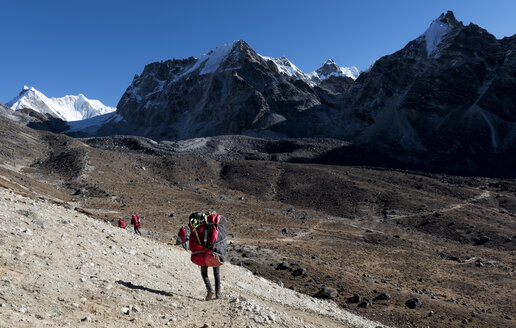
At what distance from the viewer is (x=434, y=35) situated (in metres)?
117

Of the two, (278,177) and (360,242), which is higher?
(278,177)

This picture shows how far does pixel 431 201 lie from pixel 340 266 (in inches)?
1191

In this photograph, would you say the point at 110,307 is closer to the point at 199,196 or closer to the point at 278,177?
the point at 199,196

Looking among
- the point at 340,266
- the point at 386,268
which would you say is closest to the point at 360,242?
the point at 386,268

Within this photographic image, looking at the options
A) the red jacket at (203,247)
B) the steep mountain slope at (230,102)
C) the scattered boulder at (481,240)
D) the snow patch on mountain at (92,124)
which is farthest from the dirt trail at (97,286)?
the snow patch on mountain at (92,124)

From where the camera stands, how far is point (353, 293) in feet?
50.3

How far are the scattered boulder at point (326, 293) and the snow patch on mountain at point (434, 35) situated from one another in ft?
379

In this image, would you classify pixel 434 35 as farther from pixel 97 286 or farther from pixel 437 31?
pixel 97 286

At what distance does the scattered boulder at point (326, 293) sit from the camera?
14727 mm

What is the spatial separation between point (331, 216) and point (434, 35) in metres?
103

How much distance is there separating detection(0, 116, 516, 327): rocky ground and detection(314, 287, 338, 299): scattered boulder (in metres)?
0.18

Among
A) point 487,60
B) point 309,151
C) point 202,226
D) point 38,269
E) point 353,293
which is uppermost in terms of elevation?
point 487,60

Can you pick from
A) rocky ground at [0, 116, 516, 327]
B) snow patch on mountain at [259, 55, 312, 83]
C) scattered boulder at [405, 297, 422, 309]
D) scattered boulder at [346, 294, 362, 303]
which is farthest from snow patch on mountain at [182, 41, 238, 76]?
scattered boulder at [405, 297, 422, 309]

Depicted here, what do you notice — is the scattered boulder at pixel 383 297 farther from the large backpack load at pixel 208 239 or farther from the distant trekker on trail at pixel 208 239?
the large backpack load at pixel 208 239
